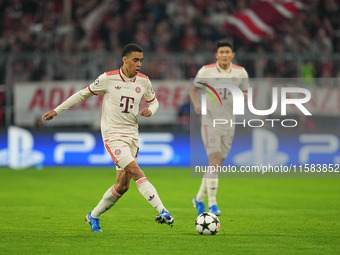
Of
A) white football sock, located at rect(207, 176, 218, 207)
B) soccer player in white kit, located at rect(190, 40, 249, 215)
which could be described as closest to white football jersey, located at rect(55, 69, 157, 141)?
soccer player in white kit, located at rect(190, 40, 249, 215)

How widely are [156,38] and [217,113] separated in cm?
1055

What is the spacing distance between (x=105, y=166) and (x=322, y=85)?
608 cm

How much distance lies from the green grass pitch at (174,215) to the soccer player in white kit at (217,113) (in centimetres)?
48

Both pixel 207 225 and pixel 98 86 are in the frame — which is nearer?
pixel 207 225

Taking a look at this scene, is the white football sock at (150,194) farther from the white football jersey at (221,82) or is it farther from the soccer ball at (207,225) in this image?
the white football jersey at (221,82)

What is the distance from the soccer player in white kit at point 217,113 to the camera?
11.4 meters

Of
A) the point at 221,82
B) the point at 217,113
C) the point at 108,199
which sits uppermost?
the point at 221,82

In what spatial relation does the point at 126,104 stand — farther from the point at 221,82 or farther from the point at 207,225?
the point at 221,82

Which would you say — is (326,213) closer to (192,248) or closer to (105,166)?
(192,248)

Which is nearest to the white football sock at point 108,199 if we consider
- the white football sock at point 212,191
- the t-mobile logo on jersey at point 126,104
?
the t-mobile logo on jersey at point 126,104

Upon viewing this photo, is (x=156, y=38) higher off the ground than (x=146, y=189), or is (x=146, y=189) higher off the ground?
(x=156, y=38)

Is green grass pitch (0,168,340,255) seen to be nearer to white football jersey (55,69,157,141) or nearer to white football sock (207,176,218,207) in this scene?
white football sock (207,176,218,207)

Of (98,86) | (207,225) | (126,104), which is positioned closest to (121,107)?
(126,104)

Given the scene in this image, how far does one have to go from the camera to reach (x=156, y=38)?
71.7ft
